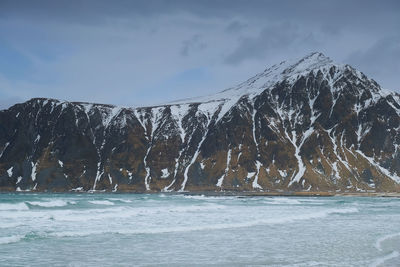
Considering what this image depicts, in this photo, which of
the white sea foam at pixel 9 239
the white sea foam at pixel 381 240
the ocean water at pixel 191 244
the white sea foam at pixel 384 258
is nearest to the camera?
the white sea foam at pixel 384 258

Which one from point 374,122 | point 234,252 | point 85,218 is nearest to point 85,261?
point 234,252

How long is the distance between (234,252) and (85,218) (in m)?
24.4

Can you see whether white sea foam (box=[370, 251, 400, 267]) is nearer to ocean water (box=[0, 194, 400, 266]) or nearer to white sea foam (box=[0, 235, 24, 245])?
ocean water (box=[0, 194, 400, 266])

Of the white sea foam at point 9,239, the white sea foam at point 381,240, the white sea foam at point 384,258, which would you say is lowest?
→ the white sea foam at point 9,239

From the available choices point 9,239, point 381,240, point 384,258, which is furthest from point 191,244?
point 381,240

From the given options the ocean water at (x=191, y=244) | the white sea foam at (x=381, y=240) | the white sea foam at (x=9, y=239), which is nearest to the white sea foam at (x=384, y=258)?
the ocean water at (x=191, y=244)

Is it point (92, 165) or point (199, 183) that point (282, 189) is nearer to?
point (199, 183)

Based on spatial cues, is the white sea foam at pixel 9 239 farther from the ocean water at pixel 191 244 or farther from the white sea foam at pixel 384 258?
the white sea foam at pixel 384 258

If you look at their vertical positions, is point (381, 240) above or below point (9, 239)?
above

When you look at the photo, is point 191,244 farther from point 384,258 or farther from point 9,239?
point 384,258

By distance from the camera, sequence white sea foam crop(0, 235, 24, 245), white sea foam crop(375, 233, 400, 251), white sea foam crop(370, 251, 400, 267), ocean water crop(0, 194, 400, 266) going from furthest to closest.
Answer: white sea foam crop(0, 235, 24, 245) → white sea foam crop(375, 233, 400, 251) → ocean water crop(0, 194, 400, 266) → white sea foam crop(370, 251, 400, 267)

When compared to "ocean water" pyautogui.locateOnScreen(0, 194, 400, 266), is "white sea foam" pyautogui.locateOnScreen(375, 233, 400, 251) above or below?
above

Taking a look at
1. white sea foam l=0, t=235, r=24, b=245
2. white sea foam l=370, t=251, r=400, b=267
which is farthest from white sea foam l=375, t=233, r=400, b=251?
white sea foam l=0, t=235, r=24, b=245

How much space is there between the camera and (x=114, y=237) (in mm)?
32625
